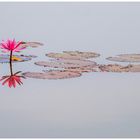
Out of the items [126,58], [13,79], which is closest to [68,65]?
[13,79]

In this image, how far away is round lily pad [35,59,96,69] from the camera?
461cm

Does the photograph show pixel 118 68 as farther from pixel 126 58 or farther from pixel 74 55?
pixel 74 55

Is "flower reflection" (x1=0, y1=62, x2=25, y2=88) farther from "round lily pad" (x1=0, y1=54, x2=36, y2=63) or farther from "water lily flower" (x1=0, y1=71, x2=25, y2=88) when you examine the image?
"round lily pad" (x1=0, y1=54, x2=36, y2=63)

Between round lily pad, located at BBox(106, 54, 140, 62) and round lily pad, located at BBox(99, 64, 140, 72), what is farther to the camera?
round lily pad, located at BBox(106, 54, 140, 62)

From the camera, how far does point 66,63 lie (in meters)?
4.72

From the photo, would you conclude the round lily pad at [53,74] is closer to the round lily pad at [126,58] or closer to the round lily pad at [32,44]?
the round lily pad at [126,58]

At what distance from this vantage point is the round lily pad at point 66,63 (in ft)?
15.1

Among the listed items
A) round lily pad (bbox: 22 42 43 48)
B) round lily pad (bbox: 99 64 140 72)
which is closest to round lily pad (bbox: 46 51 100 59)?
round lily pad (bbox: 99 64 140 72)

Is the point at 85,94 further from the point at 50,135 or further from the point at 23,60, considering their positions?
the point at 23,60

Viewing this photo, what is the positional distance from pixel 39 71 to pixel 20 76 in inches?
9.2

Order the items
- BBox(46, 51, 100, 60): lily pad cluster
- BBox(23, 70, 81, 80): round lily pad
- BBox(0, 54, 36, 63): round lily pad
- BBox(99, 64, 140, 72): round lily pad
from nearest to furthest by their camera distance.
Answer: BBox(23, 70, 81, 80): round lily pad < BBox(99, 64, 140, 72): round lily pad < BBox(0, 54, 36, 63): round lily pad < BBox(46, 51, 100, 60): lily pad cluster

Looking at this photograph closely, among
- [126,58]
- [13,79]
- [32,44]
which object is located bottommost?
[13,79]

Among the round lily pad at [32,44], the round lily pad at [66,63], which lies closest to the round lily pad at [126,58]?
the round lily pad at [66,63]

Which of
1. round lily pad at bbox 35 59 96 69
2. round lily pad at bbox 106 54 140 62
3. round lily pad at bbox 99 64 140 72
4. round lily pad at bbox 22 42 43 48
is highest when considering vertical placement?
round lily pad at bbox 22 42 43 48
